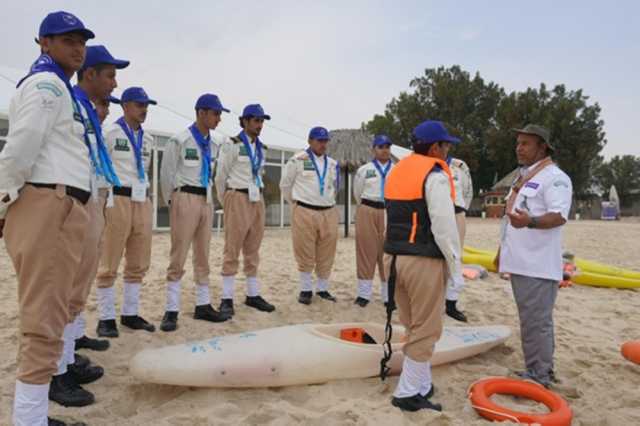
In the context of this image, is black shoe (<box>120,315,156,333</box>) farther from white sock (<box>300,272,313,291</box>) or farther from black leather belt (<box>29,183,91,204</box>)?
black leather belt (<box>29,183,91,204</box>)

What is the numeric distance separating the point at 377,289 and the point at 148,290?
330cm

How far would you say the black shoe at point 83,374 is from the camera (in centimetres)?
336

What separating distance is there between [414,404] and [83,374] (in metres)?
2.39

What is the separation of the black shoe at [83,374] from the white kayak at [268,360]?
0.44 metres

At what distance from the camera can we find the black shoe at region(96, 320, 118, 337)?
4340mm

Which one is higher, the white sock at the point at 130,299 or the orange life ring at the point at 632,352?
the white sock at the point at 130,299

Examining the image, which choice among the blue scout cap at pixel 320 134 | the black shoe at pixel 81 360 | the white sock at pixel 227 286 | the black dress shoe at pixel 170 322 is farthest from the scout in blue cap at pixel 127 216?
the blue scout cap at pixel 320 134

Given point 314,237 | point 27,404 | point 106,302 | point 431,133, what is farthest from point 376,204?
point 27,404

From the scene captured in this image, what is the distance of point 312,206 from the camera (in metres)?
5.99

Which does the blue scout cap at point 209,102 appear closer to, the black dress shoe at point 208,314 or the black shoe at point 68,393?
the black dress shoe at point 208,314

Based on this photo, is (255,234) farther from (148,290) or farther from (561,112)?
(561,112)

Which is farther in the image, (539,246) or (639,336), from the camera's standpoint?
(639,336)

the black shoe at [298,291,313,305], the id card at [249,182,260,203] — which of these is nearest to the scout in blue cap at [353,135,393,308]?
the black shoe at [298,291,313,305]

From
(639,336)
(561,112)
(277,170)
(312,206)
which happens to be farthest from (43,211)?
(561,112)
